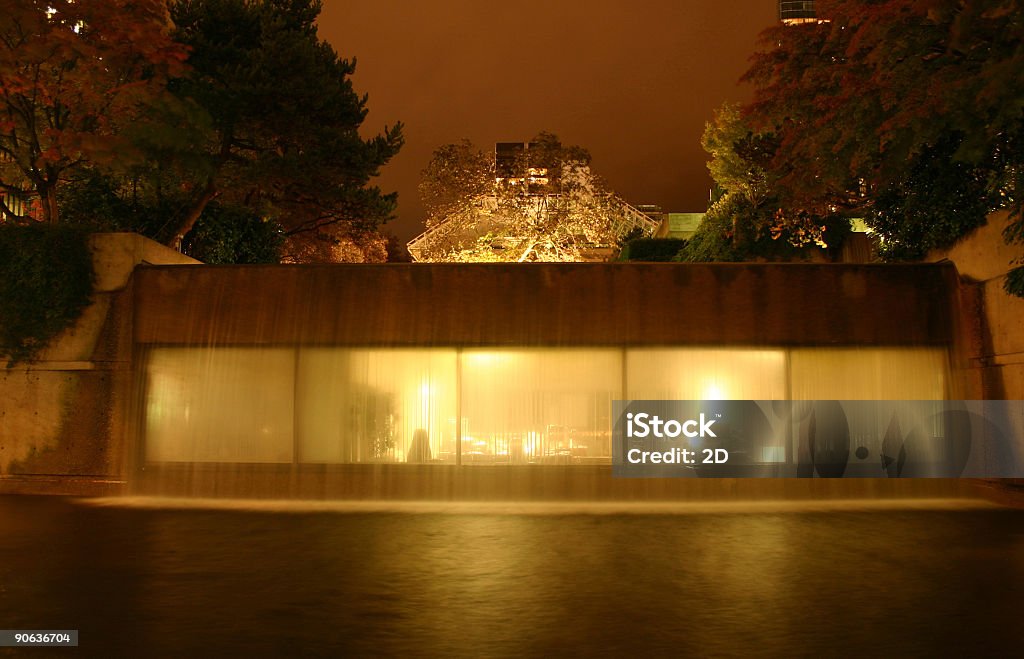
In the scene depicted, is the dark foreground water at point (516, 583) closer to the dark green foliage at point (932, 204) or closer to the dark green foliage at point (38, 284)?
the dark green foliage at point (38, 284)

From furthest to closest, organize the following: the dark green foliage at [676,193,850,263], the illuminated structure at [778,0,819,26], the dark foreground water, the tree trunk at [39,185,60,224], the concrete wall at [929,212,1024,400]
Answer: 1. the illuminated structure at [778,0,819,26]
2. the dark green foliage at [676,193,850,263]
3. the tree trunk at [39,185,60,224]
4. the concrete wall at [929,212,1024,400]
5. the dark foreground water

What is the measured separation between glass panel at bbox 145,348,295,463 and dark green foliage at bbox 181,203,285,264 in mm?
10612

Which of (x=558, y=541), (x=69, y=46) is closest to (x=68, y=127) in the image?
(x=69, y=46)

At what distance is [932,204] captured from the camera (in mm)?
16141

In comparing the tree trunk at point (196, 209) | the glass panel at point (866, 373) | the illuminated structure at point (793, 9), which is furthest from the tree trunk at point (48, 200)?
the illuminated structure at point (793, 9)

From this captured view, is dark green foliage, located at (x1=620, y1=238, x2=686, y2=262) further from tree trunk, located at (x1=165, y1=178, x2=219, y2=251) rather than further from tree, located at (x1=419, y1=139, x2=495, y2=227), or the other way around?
tree trunk, located at (x1=165, y1=178, x2=219, y2=251)

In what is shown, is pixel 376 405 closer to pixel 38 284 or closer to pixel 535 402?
pixel 535 402

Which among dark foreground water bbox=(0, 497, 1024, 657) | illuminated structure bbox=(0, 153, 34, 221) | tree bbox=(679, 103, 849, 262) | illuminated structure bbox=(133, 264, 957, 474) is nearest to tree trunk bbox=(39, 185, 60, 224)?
illuminated structure bbox=(0, 153, 34, 221)

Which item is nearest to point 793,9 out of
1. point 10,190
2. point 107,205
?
point 107,205

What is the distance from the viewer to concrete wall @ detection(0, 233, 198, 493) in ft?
51.8

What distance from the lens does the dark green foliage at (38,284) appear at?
1558cm

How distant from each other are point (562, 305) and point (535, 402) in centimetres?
169

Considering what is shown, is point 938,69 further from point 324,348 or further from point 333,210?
point 333,210

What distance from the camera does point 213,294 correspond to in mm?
16156
